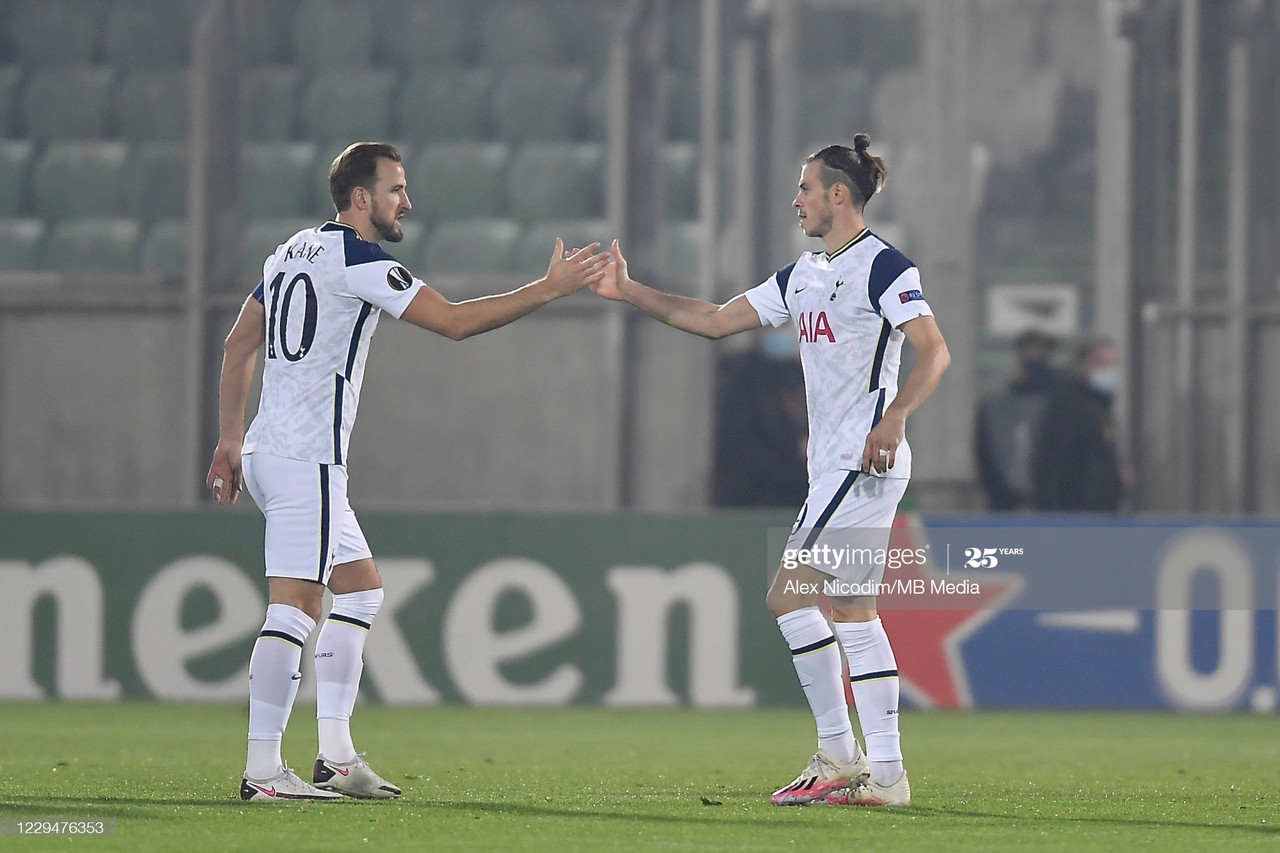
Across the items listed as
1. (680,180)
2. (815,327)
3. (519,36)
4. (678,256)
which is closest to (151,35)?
(519,36)

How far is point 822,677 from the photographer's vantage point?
18.1 ft

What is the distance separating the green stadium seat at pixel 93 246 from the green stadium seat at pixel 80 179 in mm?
74

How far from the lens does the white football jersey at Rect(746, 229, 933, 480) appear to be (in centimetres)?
546

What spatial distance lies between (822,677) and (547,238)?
720cm

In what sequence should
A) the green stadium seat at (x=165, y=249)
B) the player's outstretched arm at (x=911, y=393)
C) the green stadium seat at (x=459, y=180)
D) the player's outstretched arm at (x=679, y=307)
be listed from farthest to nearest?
the green stadium seat at (x=459, y=180), the green stadium seat at (x=165, y=249), the player's outstretched arm at (x=679, y=307), the player's outstretched arm at (x=911, y=393)

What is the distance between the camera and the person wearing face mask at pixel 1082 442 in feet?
38.0

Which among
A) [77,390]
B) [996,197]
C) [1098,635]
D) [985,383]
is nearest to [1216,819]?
[1098,635]

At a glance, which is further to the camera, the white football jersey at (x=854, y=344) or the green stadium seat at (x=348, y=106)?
the green stadium seat at (x=348, y=106)

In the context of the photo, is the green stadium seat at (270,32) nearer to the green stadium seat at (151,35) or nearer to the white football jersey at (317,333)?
the green stadium seat at (151,35)

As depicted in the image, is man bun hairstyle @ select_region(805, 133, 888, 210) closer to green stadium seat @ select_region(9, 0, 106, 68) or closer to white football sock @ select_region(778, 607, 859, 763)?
white football sock @ select_region(778, 607, 859, 763)

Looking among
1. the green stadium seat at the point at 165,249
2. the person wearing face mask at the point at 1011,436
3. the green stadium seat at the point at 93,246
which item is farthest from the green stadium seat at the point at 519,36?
the person wearing face mask at the point at 1011,436

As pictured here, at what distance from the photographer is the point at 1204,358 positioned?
12008mm

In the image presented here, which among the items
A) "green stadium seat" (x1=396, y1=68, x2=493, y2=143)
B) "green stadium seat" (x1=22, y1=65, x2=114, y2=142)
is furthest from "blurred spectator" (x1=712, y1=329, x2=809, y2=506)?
"green stadium seat" (x1=22, y1=65, x2=114, y2=142)

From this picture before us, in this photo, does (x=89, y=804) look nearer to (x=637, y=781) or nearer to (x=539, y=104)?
(x=637, y=781)
